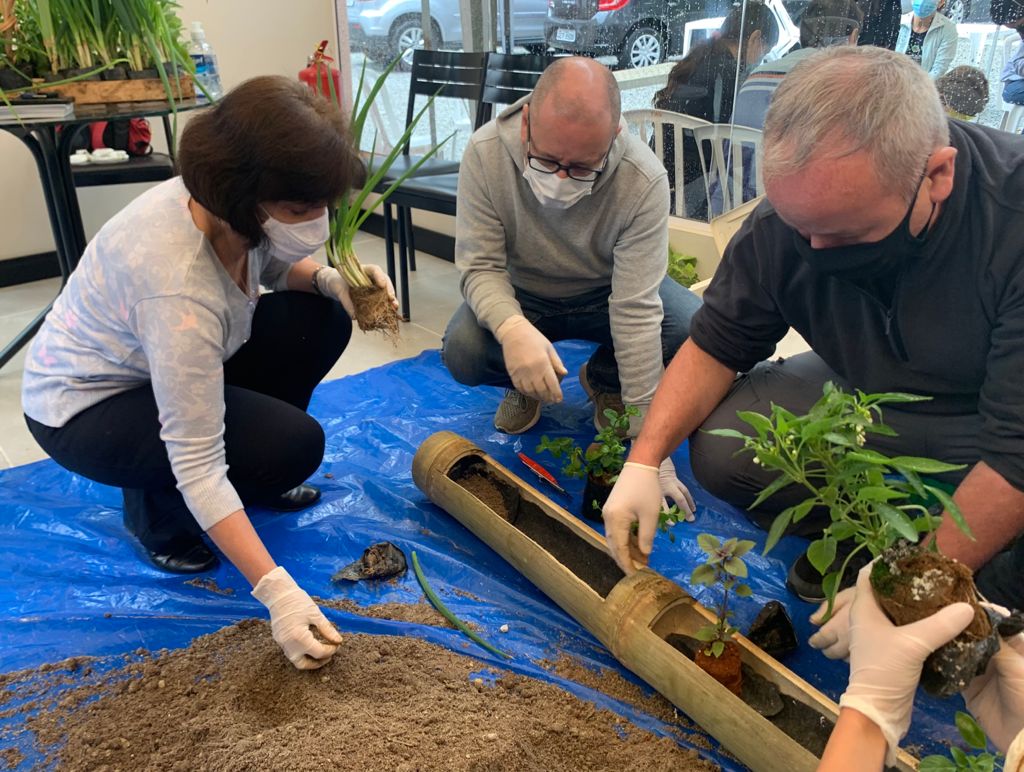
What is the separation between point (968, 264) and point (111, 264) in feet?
4.53

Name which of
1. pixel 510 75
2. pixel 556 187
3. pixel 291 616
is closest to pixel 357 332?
pixel 510 75

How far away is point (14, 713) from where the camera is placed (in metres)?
1.29

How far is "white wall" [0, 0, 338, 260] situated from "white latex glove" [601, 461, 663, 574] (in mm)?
2856

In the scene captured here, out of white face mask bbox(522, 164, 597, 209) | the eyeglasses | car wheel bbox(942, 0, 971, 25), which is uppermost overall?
car wheel bbox(942, 0, 971, 25)

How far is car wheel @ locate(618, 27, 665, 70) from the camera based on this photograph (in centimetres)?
299

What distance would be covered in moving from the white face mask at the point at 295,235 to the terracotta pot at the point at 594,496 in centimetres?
79

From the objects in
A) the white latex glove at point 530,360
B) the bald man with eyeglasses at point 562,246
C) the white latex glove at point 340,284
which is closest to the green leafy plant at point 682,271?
the bald man with eyeglasses at point 562,246

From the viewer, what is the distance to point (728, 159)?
2.94 meters

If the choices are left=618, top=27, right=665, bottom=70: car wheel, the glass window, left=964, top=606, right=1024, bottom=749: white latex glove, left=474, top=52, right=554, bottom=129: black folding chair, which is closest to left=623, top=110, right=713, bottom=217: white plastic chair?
the glass window

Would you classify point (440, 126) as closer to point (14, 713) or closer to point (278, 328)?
point (278, 328)

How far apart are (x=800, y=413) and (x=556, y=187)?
27.6 inches

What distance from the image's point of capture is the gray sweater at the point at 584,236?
185 cm

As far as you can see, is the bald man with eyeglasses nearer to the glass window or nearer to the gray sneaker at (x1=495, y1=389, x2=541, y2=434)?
the gray sneaker at (x1=495, y1=389, x2=541, y2=434)

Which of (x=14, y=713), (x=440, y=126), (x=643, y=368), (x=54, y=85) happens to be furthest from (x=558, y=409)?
(x=440, y=126)
